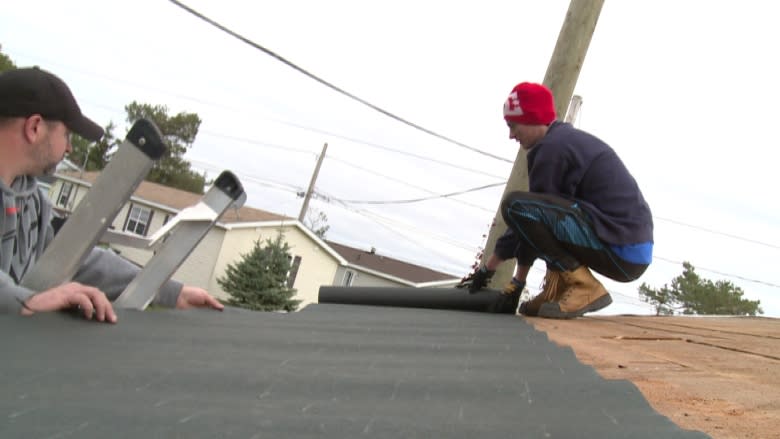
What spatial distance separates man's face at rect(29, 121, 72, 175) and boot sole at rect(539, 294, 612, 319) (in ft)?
7.40

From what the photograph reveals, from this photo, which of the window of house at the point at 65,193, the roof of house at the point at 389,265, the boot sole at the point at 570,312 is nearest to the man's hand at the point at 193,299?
the boot sole at the point at 570,312

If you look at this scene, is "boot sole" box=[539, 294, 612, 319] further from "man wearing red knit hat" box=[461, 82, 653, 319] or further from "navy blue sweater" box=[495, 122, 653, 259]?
"navy blue sweater" box=[495, 122, 653, 259]

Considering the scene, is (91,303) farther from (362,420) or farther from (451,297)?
(451,297)

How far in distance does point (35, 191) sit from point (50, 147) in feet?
0.84

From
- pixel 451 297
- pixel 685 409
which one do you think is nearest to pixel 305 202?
pixel 451 297

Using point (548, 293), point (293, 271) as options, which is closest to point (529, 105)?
point (548, 293)

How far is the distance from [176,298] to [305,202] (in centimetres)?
2940

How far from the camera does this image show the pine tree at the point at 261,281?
25.9m

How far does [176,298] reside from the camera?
2445 mm

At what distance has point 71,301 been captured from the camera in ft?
5.65

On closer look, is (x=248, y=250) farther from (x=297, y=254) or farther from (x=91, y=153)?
(x=91, y=153)

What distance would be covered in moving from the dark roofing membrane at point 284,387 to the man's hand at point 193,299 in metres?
0.33

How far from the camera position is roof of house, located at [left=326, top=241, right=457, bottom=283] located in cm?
3309

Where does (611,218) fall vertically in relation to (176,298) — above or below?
above
